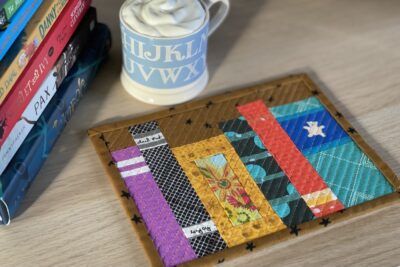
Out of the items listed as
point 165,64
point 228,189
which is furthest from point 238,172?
point 165,64

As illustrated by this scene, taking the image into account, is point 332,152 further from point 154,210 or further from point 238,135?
point 154,210

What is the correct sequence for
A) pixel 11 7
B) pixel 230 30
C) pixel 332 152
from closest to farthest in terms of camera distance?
pixel 11 7, pixel 332 152, pixel 230 30

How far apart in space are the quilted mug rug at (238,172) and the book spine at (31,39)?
119mm

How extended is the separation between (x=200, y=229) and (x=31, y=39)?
0.82 feet

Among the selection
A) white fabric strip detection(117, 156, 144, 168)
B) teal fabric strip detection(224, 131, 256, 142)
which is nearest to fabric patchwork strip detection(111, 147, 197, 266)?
white fabric strip detection(117, 156, 144, 168)

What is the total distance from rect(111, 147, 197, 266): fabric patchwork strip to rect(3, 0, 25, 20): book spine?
0.18 meters

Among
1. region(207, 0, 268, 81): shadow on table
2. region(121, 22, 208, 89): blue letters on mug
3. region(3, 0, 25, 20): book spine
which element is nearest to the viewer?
region(3, 0, 25, 20): book spine

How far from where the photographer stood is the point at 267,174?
2.03ft

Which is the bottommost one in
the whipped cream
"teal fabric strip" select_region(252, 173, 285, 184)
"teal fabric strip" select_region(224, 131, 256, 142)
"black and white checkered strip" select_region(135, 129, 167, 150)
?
"teal fabric strip" select_region(252, 173, 285, 184)

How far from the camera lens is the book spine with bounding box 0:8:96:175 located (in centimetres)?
56

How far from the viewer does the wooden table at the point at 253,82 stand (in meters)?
Result: 0.56

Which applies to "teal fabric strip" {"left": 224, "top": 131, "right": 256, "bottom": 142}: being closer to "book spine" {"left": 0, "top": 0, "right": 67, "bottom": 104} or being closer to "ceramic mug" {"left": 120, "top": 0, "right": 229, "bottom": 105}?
"ceramic mug" {"left": 120, "top": 0, "right": 229, "bottom": 105}

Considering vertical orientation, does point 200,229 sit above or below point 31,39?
below

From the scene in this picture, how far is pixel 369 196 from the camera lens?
60 cm
